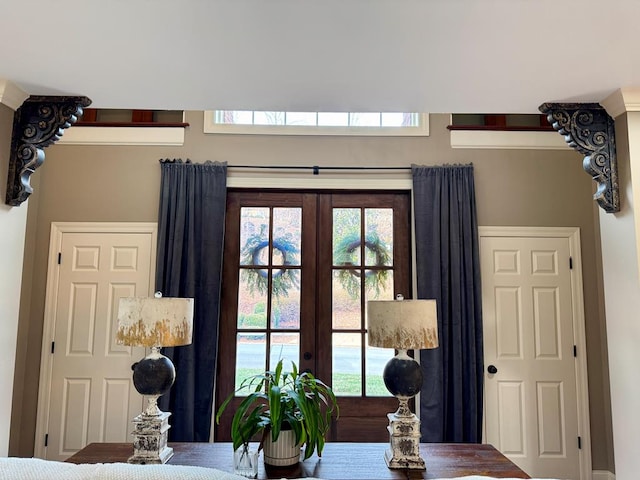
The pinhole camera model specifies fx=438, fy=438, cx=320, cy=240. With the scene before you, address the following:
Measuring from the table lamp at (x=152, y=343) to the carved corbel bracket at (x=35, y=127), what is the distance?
0.93 meters

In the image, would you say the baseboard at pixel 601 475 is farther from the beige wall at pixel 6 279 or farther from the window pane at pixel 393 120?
the beige wall at pixel 6 279

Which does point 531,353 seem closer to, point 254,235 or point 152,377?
point 254,235

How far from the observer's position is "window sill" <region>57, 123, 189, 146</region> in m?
3.54

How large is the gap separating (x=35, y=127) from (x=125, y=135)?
1.32 meters

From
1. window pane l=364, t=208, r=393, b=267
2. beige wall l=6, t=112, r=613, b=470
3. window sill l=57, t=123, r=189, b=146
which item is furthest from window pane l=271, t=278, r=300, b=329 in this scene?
window sill l=57, t=123, r=189, b=146

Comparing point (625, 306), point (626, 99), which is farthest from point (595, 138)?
point (625, 306)

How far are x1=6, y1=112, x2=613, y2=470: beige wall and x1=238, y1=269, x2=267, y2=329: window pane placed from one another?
76 centimetres

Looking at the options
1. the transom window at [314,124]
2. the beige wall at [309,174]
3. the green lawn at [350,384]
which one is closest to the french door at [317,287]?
the green lawn at [350,384]

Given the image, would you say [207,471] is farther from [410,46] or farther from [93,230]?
[93,230]

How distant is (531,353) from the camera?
3.41 m

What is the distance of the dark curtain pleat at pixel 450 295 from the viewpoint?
3.23m

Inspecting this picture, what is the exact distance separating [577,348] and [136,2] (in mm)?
3637

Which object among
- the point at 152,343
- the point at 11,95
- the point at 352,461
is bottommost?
the point at 352,461

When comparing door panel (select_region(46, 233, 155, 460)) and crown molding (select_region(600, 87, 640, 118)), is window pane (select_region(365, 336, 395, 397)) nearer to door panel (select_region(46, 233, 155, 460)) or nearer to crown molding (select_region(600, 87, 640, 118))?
door panel (select_region(46, 233, 155, 460))
